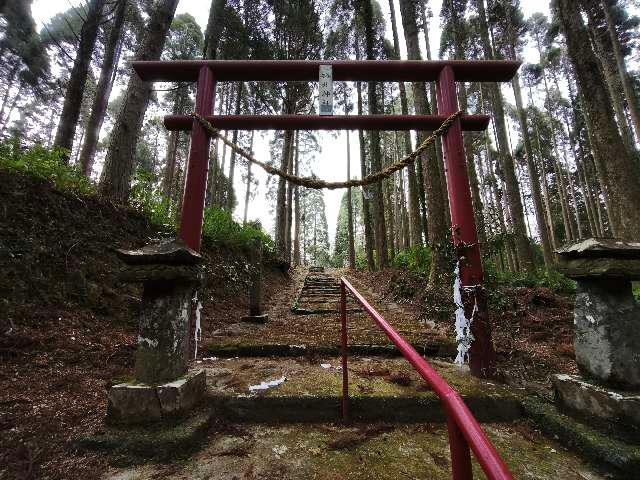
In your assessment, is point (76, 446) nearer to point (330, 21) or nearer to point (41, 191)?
point (41, 191)

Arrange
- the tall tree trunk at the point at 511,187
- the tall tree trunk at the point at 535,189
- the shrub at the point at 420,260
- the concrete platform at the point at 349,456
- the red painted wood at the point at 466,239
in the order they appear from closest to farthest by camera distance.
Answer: the concrete platform at the point at 349,456 → the red painted wood at the point at 466,239 → the shrub at the point at 420,260 → the tall tree trunk at the point at 511,187 → the tall tree trunk at the point at 535,189

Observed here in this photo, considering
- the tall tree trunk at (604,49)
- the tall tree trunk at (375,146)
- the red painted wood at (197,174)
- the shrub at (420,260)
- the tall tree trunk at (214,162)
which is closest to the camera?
the red painted wood at (197,174)

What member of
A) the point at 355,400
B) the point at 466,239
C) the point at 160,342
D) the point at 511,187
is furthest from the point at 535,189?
the point at 160,342

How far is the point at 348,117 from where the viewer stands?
2979mm

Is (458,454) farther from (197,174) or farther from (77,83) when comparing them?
(77,83)

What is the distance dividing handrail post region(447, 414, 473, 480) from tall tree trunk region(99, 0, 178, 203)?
5.13 metres

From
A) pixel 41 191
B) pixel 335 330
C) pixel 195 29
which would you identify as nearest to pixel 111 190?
pixel 41 191

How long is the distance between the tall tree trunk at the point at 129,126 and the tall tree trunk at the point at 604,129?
A: 693 centimetres

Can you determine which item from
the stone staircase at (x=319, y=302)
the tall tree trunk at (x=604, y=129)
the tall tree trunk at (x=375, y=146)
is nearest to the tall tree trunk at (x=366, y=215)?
the tall tree trunk at (x=375, y=146)

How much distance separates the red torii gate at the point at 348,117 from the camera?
8.64 feet

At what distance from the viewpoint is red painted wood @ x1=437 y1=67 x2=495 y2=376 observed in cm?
244

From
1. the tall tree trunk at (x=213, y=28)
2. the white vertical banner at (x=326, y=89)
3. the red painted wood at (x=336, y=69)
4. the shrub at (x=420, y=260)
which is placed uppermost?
the tall tree trunk at (x=213, y=28)

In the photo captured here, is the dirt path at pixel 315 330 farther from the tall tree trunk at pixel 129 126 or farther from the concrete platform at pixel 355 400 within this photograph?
the tall tree trunk at pixel 129 126

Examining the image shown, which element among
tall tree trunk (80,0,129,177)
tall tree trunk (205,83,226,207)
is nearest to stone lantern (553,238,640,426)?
tall tree trunk (80,0,129,177)
